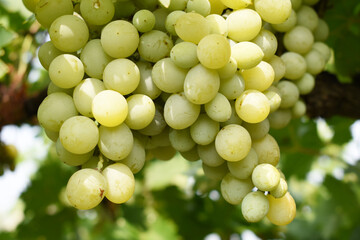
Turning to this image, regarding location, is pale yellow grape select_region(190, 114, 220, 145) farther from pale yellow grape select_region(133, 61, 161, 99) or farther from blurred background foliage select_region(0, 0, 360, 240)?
blurred background foliage select_region(0, 0, 360, 240)

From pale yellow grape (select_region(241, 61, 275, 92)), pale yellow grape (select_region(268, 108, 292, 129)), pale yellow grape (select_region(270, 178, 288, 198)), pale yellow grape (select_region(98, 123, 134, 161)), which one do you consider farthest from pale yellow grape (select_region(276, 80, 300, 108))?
pale yellow grape (select_region(98, 123, 134, 161))

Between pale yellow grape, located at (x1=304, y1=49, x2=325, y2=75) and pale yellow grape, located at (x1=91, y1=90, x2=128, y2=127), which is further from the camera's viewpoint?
pale yellow grape, located at (x1=304, y1=49, x2=325, y2=75)

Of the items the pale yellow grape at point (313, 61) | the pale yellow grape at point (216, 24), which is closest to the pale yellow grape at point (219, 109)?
the pale yellow grape at point (216, 24)

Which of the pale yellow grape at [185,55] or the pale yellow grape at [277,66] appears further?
the pale yellow grape at [277,66]

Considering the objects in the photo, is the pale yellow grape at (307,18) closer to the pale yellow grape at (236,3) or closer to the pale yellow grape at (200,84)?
the pale yellow grape at (236,3)

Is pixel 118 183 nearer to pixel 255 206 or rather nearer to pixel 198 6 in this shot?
pixel 255 206

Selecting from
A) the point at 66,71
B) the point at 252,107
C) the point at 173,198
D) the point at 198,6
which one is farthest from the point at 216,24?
the point at 173,198
